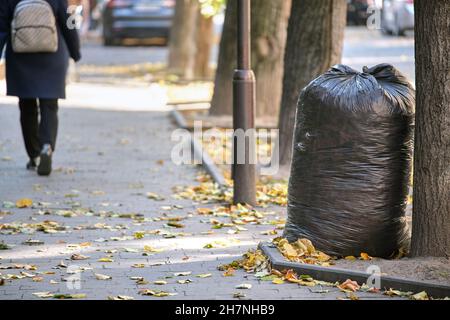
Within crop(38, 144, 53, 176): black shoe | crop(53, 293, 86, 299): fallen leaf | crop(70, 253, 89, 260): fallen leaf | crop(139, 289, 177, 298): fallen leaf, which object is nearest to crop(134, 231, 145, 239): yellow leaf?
crop(70, 253, 89, 260): fallen leaf

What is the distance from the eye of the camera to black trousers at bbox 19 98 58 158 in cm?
1027

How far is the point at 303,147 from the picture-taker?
6.70 meters

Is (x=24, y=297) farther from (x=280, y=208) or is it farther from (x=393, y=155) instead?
(x=280, y=208)

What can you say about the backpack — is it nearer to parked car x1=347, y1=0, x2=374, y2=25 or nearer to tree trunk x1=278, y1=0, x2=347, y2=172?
tree trunk x1=278, y1=0, x2=347, y2=172

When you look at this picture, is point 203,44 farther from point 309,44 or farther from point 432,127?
point 432,127

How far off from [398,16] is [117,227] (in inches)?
1026

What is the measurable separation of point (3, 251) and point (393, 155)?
265 centimetres

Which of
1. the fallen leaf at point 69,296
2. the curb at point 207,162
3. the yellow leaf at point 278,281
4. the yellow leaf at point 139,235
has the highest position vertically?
the fallen leaf at point 69,296

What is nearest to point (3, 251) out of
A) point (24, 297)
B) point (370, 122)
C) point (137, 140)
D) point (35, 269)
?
point (35, 269)

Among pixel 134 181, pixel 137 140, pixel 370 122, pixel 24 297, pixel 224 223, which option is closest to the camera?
pixel 24 297

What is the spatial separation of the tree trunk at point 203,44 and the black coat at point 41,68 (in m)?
10.0

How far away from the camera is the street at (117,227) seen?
6199 millimetres

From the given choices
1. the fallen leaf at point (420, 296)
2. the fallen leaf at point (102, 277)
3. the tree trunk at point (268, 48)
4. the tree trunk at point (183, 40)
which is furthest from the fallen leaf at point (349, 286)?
the tree trunk at point (183, 40)

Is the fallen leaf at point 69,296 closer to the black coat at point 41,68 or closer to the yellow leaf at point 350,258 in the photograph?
the yellow leaf at point 350,258
